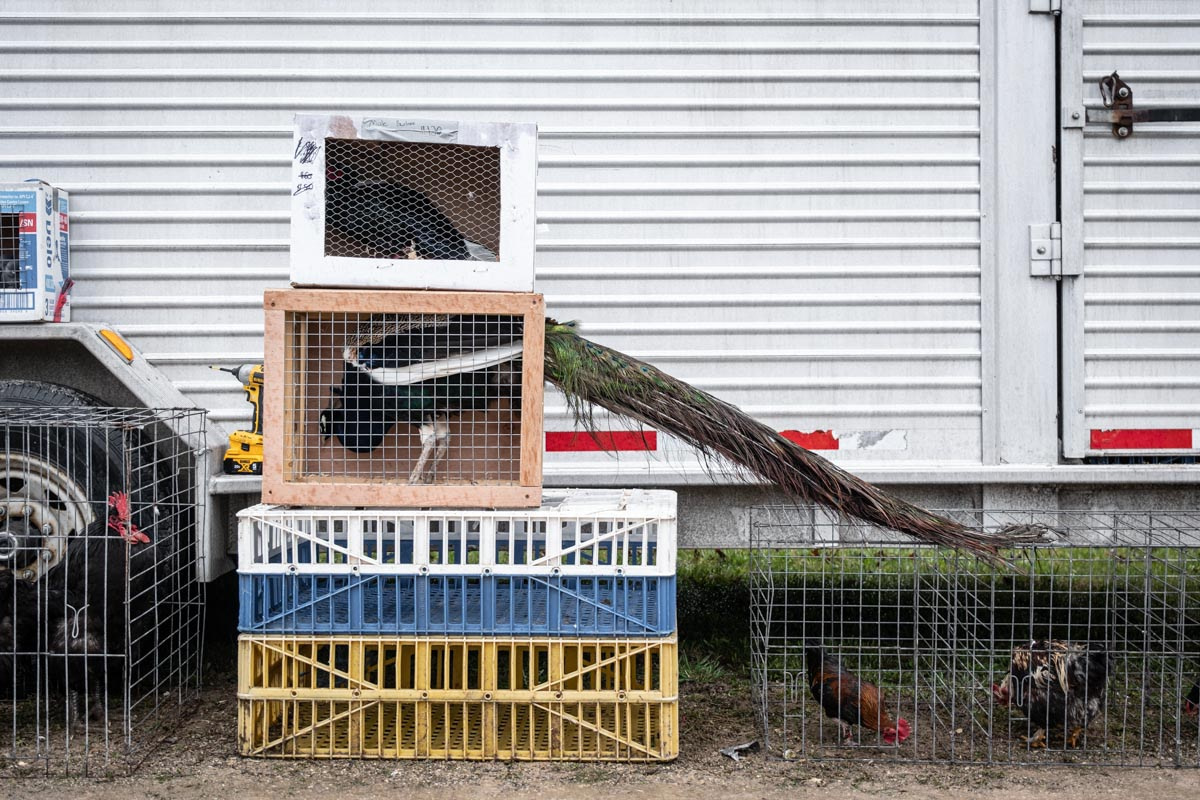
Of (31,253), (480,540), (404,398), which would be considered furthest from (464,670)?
(31,253)

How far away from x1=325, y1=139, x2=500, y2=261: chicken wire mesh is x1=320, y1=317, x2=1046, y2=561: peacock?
0.84 ft

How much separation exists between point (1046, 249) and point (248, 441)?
2998 millimetres

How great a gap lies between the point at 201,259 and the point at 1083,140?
328 cm

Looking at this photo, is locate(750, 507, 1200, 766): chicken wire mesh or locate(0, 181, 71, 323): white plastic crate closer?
locate(750, 507, 1200, 766): chicken wire mesh

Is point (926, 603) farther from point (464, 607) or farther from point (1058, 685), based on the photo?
point (464, 607)

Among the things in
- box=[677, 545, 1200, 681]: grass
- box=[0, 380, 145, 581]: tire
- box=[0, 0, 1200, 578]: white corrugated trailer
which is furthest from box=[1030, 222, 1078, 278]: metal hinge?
box=[0, 380, 145, 581]: tire

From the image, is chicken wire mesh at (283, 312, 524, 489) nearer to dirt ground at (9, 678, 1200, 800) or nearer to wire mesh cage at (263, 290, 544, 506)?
wire mesh cage at (263, 290, 544, 506)

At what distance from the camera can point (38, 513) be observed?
13.3 ft

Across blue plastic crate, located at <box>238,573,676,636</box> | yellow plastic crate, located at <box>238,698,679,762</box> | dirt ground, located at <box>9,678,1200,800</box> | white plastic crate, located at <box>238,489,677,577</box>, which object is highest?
white plastic crate, located at <box>238,489,677,577</box>

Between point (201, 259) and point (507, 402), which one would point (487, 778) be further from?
point (201, 259)

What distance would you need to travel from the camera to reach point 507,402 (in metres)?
3.93


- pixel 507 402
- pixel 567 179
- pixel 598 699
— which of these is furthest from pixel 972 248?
pixel 598 699

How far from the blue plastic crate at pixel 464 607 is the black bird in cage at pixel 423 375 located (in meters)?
0.41

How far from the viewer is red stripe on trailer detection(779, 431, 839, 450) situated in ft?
14.1
